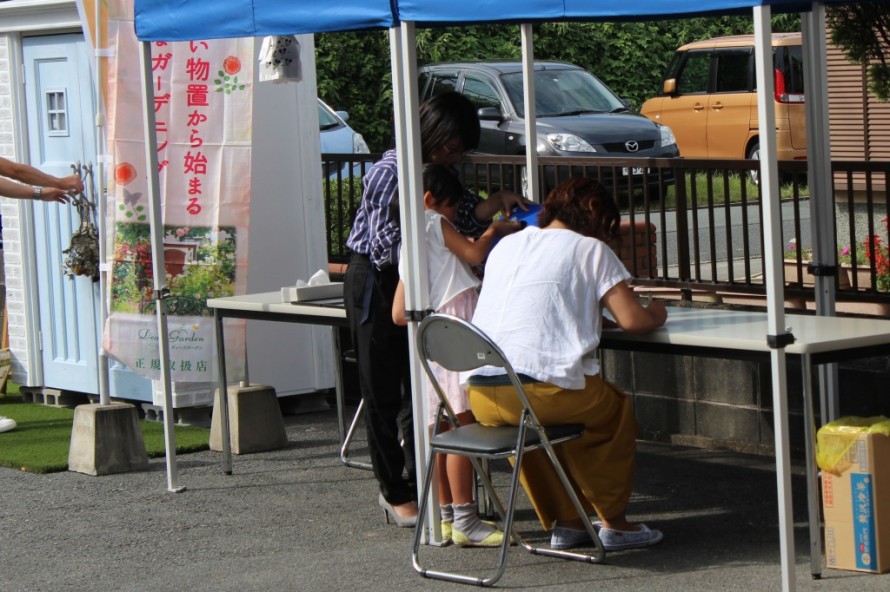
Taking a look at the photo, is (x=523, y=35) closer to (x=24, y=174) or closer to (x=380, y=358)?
(x=380, y=358)

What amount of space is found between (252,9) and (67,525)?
2.36 m

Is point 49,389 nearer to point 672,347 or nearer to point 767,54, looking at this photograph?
point 672,347

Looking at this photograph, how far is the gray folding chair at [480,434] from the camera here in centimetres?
482

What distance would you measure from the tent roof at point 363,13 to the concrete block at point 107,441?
1.93 m

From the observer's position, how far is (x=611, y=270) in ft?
Result: 16.2

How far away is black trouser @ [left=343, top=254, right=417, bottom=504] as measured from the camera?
5695 mm

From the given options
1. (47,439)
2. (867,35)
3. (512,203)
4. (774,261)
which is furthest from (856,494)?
(47,439)

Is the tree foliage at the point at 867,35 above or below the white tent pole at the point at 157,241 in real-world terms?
above

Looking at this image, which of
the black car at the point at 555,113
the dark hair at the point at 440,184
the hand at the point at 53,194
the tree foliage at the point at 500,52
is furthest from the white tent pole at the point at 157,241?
the tree foliage at the point at 500,52

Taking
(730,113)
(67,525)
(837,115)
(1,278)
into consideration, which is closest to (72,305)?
(67,525)

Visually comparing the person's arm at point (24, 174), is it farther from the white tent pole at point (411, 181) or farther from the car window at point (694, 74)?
the car window at point (694, 74)

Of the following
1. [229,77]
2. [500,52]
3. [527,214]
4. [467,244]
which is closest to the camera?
[467,244]

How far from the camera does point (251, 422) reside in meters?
7.51

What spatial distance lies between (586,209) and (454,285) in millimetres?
686
